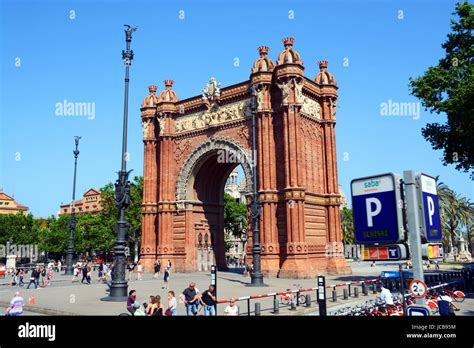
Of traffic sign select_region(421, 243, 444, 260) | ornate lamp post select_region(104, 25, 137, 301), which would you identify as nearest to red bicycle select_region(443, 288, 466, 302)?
ornate lamp post select_region(104, 25, 137, 301)

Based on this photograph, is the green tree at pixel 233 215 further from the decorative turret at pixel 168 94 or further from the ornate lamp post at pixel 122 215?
the ornate lamp post at pixel 122 215

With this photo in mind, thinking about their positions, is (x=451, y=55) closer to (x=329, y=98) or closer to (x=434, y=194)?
(x=329, y=98)

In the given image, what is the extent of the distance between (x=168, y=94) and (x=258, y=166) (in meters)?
15.2

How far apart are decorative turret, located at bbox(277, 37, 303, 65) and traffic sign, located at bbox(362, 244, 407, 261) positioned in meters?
32.1

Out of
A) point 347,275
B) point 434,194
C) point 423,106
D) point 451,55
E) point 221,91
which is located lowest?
point 347,275

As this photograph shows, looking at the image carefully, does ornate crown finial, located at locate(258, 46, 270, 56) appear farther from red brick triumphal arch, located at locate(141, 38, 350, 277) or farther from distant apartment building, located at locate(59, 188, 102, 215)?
distant apartment building, located at locate(59, 188, 102, 215)

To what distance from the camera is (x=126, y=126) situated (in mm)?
20438

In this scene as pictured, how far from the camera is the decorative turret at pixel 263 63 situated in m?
35.9

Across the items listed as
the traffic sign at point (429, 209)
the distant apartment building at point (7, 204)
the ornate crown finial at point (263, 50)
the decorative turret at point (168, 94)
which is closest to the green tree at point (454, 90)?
the ornate crown finial at point (263, 50)

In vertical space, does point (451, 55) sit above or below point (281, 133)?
above
